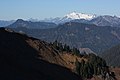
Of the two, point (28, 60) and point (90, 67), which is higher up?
point (28, 60)

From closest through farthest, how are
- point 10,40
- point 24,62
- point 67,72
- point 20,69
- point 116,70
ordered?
point 20,69, point 24,62, point 67,72, point 10,40, point 116,70

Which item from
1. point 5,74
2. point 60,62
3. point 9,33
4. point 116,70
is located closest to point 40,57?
point 60,62

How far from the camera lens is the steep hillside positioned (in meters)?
110

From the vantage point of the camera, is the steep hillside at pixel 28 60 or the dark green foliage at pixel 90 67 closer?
the steep hillside at pixel 28 60

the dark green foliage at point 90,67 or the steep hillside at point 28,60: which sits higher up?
the steep hillside at point 28,60

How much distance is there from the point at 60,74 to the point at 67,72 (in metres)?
5.80

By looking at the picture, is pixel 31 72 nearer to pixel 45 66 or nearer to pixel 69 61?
pixel 45 66

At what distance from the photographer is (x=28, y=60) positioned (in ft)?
440

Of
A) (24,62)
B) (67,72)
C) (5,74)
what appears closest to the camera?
(5,74)

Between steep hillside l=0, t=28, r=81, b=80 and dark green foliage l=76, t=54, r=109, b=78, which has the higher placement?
steep hillside l=0, t=28, r=81, b=80

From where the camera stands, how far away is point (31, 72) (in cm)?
11894

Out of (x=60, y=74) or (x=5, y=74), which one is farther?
(x=60, y=74)

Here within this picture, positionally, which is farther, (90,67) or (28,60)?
(90,67)

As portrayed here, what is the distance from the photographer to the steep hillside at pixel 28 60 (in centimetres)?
10962
